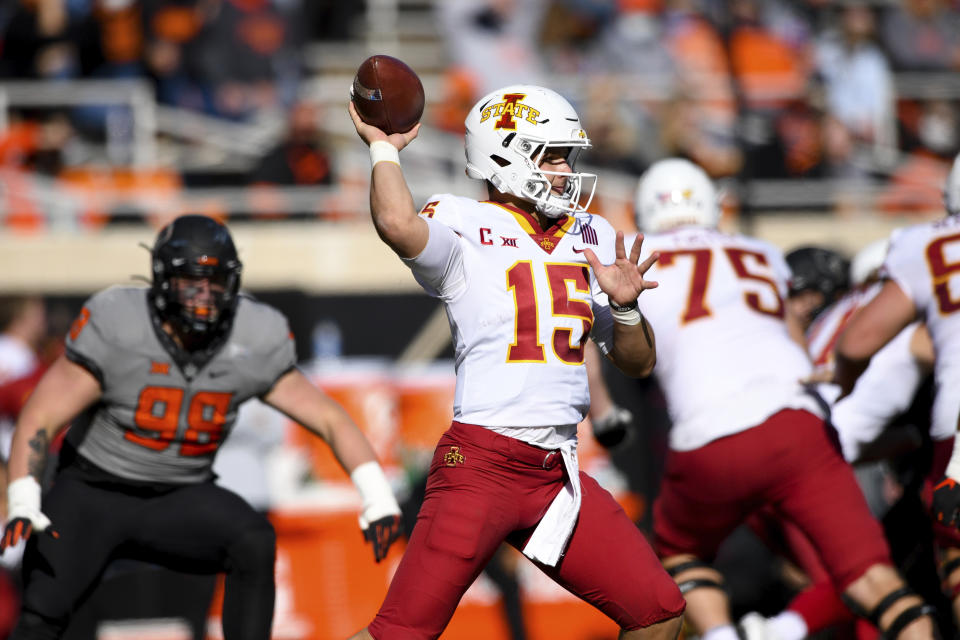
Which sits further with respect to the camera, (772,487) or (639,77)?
(639,77)

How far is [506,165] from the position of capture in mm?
3713

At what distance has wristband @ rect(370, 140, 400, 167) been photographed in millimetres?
3396

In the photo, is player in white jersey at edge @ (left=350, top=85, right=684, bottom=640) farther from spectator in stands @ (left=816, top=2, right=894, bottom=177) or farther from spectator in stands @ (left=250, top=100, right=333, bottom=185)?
spectator in stands @ (left=816, top=2, right=894, bottom=177)

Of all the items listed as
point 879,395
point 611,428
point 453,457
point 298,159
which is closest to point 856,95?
point 298,159

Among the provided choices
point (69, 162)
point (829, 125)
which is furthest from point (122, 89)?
point (829, 125)

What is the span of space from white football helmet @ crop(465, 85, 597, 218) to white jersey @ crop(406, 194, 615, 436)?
0.12m

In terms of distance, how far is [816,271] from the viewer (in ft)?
18.3

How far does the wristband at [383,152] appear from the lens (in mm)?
Answer: 3396

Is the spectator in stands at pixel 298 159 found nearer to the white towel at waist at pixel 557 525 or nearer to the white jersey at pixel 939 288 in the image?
the white jersey at pixel 939 288

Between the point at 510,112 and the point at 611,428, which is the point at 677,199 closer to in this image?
the point at 611,428

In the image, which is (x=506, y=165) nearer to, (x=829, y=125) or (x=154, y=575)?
(x=154, y=575)

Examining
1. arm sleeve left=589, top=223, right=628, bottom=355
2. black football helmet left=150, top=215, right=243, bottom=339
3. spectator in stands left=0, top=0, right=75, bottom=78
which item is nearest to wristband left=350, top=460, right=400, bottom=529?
black football helmet left=150, top=215, right=243, bottom=339

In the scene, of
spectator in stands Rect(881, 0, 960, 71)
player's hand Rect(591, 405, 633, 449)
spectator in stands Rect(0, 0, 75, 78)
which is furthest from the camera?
spectator in stands Rect(881, 0, 960, 71)

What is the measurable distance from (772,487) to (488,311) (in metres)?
1.39
